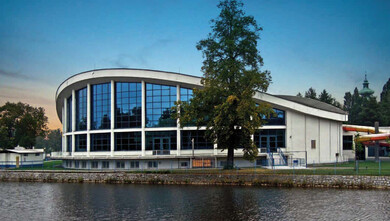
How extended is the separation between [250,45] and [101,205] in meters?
22.9

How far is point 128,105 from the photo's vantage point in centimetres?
5412

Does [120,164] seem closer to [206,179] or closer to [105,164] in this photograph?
[105,164]

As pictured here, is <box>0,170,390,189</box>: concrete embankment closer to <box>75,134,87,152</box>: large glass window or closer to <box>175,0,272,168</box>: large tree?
<box>175,0,272,168</box>: large tree

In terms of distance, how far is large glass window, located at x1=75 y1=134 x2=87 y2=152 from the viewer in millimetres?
57603

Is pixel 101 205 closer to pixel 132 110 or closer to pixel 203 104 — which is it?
pixel 203 104

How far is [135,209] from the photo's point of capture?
1016 inches

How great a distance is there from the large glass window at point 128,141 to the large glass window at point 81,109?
23.0 feet

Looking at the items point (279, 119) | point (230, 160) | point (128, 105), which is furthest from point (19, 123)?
point (230, 160)

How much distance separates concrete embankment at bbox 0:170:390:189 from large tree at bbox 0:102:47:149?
41844mm

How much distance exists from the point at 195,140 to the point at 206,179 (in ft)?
47.3

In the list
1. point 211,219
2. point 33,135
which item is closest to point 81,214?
point 211,219

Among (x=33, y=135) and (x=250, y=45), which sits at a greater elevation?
(x=250, y=45)

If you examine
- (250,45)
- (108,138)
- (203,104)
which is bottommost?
(108,138)

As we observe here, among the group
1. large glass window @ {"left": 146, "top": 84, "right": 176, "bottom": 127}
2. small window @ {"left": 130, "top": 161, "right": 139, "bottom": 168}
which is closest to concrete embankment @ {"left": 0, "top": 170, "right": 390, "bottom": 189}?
small window @ {"left": 130, "top": 161, "right": 139, "bottom": 168}
